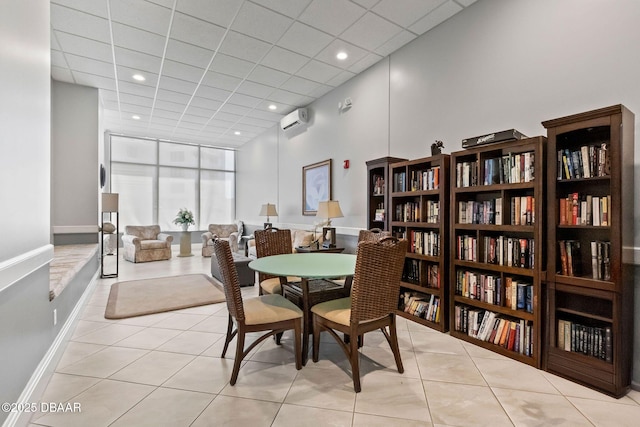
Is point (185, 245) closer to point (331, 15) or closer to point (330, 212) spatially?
point (330, 212)

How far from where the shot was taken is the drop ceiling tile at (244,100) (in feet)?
17.4

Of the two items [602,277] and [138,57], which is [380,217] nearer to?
[602,277]

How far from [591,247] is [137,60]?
17.3 feet

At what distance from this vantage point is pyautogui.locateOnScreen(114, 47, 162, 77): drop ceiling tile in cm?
387

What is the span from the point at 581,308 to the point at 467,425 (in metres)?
1.32

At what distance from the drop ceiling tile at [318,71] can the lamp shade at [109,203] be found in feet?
12.5

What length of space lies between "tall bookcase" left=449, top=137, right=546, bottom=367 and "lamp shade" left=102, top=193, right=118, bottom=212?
5.34 meters

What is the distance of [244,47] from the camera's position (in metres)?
3.79

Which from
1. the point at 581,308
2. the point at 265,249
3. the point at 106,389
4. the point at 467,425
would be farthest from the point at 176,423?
the point at 581,308

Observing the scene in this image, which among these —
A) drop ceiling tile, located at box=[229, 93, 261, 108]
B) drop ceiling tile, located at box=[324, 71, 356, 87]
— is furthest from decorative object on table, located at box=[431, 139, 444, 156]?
drop ceiling tile, located at box=[229, 93, 261, 108]

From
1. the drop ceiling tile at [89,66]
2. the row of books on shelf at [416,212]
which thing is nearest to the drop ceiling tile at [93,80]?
the drop ceiling tile at [89,66]

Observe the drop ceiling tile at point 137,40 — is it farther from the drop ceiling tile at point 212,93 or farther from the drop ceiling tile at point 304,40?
the drop ceiling tile at point 304,40

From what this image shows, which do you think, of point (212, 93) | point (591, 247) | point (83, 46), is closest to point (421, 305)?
point (591, 247)

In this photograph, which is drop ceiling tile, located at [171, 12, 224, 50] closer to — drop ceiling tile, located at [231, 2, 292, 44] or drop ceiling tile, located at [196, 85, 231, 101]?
drop ceiling tile, located at [231, 2, 292, 44]
